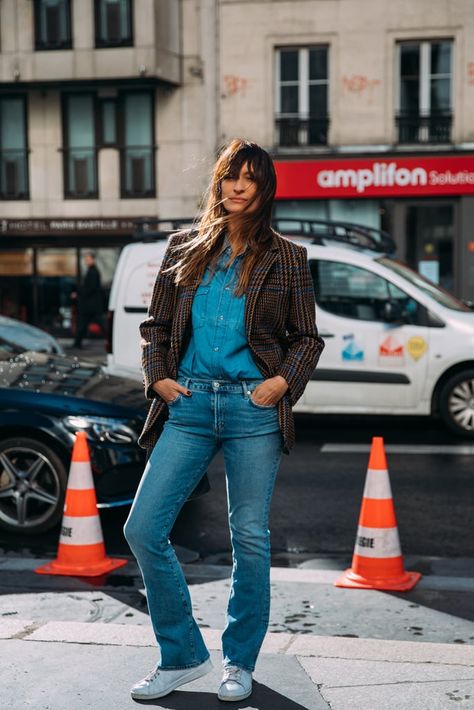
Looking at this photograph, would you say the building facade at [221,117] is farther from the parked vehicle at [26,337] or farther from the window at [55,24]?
the parked vehicle at [26,337]

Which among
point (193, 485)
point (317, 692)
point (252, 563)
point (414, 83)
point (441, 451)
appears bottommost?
point (441, 451)

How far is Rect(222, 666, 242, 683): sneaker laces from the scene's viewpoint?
12.2 ft

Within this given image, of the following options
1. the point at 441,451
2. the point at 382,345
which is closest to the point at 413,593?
the point at 441,451

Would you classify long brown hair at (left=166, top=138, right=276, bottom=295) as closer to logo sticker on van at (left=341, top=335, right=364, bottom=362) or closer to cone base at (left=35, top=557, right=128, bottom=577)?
cone base at (left=35, top=557, right=128, bottom=577)

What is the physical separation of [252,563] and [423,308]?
696 centimetres

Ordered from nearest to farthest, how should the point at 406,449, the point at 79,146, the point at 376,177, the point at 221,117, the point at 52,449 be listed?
the point at 52,449 < the point at 406,449 < the point at 376,177 < the point at 221,117 < the point at 79,146

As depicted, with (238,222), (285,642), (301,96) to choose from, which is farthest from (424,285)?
(301,96)

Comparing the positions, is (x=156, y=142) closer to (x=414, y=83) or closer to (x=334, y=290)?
(x=414, y=83)

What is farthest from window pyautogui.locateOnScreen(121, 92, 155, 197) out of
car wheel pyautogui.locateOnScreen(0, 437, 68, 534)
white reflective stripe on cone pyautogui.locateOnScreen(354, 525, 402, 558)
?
white reflective stripe on cone pyautogui.locateOnScreen(354, 525, 402, 558)

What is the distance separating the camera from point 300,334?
3766 millimetres

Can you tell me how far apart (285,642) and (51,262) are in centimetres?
2083

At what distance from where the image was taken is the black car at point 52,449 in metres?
6.56

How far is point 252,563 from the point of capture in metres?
3.69

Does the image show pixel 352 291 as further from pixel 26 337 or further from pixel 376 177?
pixel 376 177
